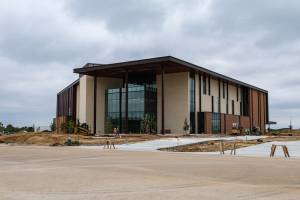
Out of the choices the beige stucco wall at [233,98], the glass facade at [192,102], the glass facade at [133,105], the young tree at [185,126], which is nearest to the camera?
the young tree at [185,126]

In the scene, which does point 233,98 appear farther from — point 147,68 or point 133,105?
point 147,68

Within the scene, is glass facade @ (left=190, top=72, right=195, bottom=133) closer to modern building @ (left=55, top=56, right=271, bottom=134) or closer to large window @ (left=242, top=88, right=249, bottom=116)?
modern building @ (left=55, top=56, right=271, bottom=134)

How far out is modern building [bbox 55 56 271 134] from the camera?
218 ft

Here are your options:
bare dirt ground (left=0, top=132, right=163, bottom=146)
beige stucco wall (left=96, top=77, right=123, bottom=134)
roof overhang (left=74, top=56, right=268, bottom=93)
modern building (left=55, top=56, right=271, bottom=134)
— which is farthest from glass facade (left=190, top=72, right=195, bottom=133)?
beige stucco wall (left=96, top=77, right=123, bottom=134)

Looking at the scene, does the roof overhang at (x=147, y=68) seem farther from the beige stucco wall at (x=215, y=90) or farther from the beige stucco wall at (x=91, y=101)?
the beige stucco wall at (x=91, y=101)

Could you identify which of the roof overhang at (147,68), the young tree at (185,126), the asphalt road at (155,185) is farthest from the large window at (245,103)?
the asphalt road at (155,185)

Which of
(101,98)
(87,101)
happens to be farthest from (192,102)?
(87,101)

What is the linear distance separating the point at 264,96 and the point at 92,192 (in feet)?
350

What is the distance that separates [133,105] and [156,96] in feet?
20.3

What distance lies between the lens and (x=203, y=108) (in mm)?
73375

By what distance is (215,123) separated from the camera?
74188mm

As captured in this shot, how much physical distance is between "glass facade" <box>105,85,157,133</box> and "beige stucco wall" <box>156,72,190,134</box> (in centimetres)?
252

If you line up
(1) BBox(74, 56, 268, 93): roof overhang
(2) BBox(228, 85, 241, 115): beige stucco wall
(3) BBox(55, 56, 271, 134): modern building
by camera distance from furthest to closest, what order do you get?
(2) BBox(228, 85, 241, 115): beige stucco wall
(3) BBox(55, 56, 271, 134): modern building
(1) BBox(74, 56, 268, 93): roof overhang

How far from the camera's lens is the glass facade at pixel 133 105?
2709 inches
